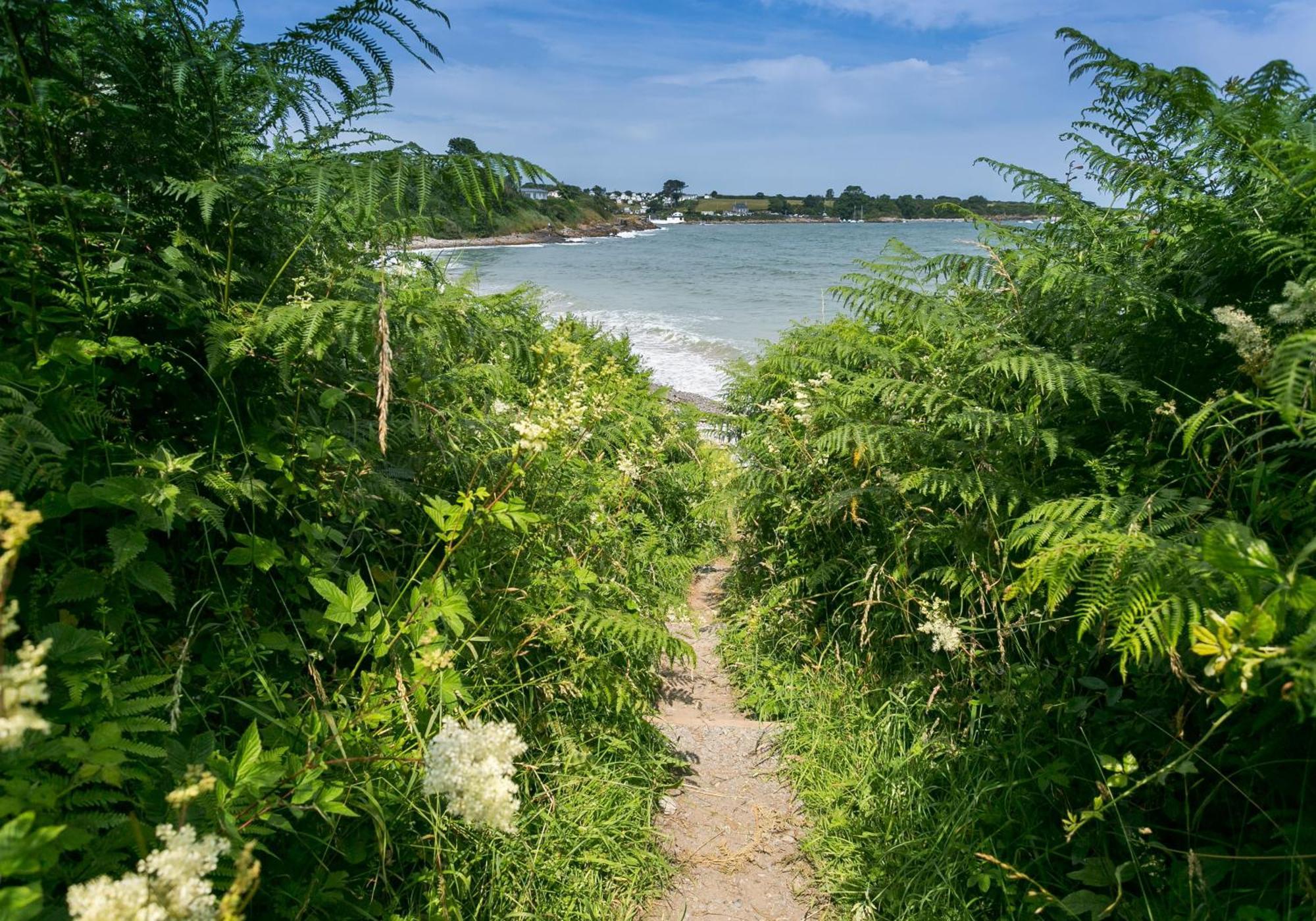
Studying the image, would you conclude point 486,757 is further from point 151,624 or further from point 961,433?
point 961,433

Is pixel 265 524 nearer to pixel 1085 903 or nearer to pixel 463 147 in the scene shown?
pixel 463 147

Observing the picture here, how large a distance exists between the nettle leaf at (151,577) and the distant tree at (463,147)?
1.45 meters

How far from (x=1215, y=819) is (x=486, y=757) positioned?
6.65ft

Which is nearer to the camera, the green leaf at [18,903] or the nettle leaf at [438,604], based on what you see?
the green leaf at [18,903]

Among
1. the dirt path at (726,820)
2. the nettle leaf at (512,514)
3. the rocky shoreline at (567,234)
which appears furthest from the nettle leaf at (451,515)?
the rocky shoreline at (567,234)

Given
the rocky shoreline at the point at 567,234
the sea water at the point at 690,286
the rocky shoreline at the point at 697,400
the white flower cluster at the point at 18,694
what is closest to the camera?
the white flower cluster at the point at 18,694

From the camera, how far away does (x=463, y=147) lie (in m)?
2.41

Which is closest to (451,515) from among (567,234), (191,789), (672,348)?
(191,789)

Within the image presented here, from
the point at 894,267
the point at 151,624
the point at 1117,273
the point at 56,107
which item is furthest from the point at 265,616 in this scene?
the point at 894,267

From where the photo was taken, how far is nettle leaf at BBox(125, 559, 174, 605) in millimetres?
1688

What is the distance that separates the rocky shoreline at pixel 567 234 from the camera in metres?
7.02

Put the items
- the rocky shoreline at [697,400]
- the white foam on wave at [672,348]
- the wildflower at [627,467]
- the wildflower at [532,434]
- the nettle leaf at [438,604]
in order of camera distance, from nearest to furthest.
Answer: the nettle leaf at [438,604] → the wildflower at [532,434] → the wildflower at [627,467] → the rocky shoreline at [697,400] → the white foam on wave at [672,348]

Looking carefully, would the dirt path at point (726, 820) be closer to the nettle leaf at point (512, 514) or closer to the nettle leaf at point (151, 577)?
the nettle leaf at point (512, 514)

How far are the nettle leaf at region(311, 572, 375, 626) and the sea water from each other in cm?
260
